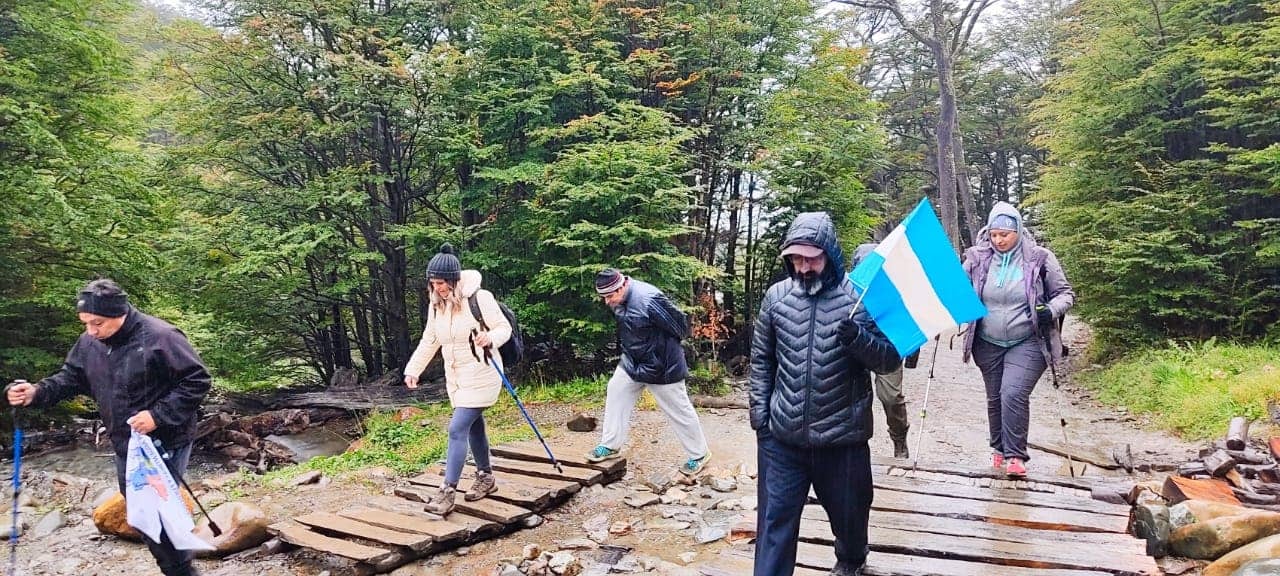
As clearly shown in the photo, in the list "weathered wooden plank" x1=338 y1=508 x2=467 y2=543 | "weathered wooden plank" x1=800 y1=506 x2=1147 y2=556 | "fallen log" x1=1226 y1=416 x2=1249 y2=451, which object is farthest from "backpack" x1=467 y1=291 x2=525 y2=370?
"fallen log" x1=1226 y1=416 x2=1249 y2=451

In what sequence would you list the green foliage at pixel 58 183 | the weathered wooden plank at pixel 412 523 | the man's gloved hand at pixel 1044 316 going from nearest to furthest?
the man's gloved hand at pixel 1044 316
the weathered wooden plank at pixel 412 523
the green foliage at pixel 58 183

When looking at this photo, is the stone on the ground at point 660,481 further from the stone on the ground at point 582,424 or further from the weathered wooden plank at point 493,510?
the stone on the ground at point 582,424

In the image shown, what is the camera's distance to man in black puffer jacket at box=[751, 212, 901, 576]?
3195mm

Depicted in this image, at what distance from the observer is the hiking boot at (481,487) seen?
19.2 feet

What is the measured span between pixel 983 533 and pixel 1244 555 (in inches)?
56.7

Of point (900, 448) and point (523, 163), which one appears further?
point (523, 163)

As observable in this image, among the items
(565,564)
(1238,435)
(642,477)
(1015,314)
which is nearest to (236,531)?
(565,564)

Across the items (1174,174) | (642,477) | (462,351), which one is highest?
(1174,174)

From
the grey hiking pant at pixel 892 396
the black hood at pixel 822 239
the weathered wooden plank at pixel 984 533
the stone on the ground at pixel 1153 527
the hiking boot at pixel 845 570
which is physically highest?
the black hood at pixel 822 239

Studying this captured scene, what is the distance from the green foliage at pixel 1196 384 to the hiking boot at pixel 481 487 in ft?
24.9

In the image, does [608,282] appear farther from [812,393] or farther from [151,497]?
[151,497]

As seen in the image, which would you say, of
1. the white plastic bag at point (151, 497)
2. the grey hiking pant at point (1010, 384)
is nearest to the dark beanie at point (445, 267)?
the white plastic bag at point (151, 497)

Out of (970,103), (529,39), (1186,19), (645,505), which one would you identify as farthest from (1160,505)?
(970,103)

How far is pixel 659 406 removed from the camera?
659 cm
